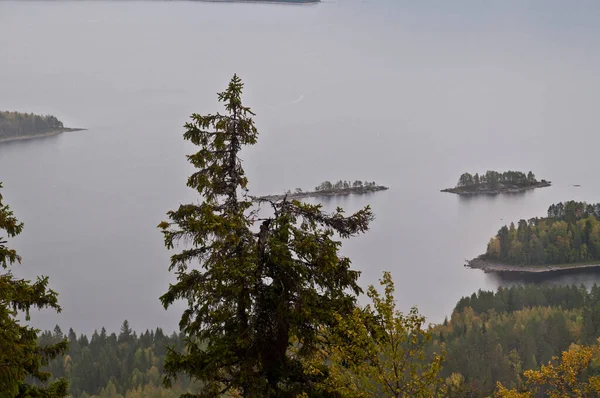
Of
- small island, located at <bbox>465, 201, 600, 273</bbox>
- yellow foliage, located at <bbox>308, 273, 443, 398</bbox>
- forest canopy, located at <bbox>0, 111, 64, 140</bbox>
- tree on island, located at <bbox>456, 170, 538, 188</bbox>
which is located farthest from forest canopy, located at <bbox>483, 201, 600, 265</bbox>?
forest canopy, located at <bbox>0, 111, 64, 140</bbox>

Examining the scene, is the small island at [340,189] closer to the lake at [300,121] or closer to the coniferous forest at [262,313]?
the lake at [300,121]

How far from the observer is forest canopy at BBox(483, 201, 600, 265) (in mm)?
55688

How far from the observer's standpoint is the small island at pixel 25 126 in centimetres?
9406

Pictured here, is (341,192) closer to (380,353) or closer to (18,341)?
(380,353)

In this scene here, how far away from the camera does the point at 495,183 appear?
74812 mm

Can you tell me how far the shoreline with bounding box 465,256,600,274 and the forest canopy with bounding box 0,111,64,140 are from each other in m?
64.1

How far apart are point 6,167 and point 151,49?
2392 inches

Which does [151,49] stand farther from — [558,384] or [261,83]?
[558,384]

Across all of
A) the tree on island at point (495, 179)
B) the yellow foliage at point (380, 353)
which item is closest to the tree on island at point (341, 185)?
the tree on island at point (495, 179)

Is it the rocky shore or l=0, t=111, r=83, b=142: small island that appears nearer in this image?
the rocky shore

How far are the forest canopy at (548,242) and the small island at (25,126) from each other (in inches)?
2498

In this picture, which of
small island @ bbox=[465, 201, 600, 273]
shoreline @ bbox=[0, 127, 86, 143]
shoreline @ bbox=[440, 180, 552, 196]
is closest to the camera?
small island @ bbox=[465, 201, 600, 273]

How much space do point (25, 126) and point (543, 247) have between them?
229 feet

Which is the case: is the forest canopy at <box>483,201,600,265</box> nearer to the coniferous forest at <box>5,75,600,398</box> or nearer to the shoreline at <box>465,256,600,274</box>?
the shoreline at <box>465,256,600,274</box>
